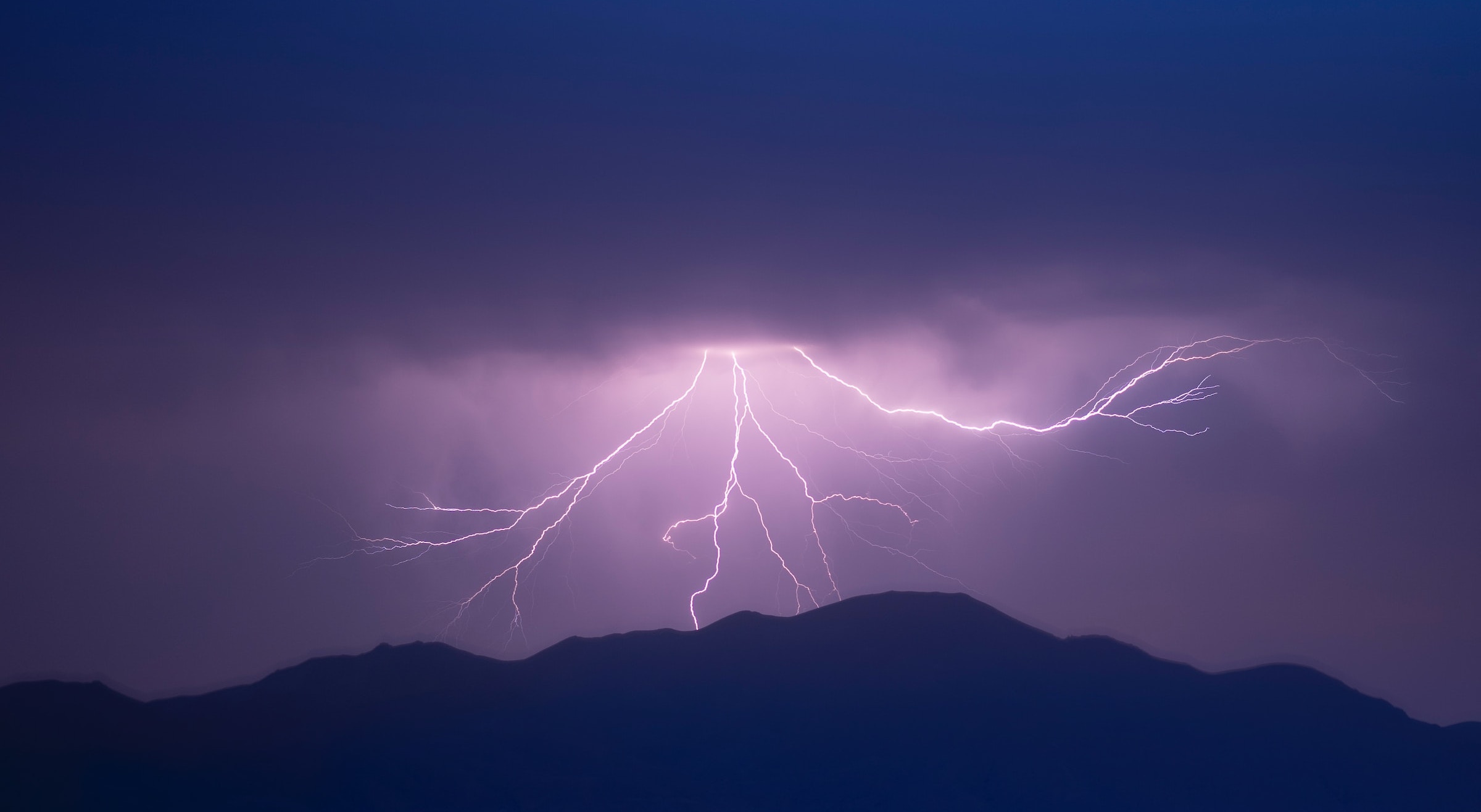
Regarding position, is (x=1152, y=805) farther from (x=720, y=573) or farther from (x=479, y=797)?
(x=479, y=797)

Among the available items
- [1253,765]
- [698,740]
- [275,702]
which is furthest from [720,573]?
[1253,765]

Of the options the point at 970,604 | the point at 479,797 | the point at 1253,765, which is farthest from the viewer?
the point at 970,604

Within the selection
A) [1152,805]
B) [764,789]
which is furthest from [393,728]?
Answer: [1152,805]

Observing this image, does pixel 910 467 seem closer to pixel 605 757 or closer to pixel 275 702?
pixel 605 757

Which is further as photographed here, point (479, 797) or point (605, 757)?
point (605, 757)

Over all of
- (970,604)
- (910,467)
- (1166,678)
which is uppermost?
(910,467)

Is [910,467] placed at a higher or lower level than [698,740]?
higher

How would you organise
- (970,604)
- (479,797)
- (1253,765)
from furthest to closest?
(970,604), (1253,765), (479,797)
